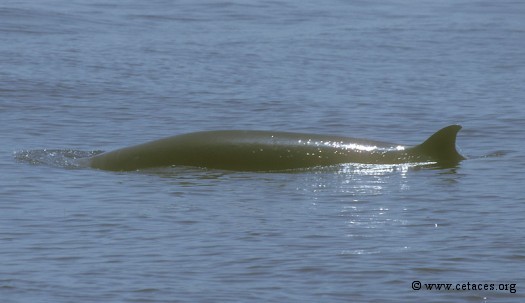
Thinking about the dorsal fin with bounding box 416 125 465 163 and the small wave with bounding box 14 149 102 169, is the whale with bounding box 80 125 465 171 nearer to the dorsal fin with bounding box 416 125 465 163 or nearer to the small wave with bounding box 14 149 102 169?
the dorsal fin with bounding box 416 125 465 163

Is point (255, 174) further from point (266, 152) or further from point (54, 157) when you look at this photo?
point (54, 157)

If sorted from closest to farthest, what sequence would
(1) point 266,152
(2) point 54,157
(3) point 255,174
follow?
1. (3) point 255,174
2. (1) point 266,152
3. (2) point 54,157

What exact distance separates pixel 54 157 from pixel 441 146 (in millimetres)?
4210

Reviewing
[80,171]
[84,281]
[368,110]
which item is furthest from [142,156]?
[368,110]

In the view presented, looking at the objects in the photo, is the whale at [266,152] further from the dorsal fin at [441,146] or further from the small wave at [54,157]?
the small wave at [54,157]

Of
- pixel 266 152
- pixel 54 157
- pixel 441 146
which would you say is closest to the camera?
pixel 266 152

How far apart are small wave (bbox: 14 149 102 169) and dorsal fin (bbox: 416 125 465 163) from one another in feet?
11.9

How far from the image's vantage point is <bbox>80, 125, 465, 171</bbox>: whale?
49.8 feet

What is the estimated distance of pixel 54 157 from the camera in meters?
16.2

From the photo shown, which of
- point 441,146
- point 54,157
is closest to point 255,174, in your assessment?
point 441,146

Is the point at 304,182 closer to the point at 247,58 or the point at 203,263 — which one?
the point at 203,263

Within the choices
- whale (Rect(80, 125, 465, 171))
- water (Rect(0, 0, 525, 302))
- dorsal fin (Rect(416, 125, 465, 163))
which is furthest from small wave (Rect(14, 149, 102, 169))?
dorsal fin (Rect(416, 125, 465, 163))

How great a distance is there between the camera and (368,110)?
2120 centimetres

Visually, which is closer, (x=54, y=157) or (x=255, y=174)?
(x=255, y=174)
